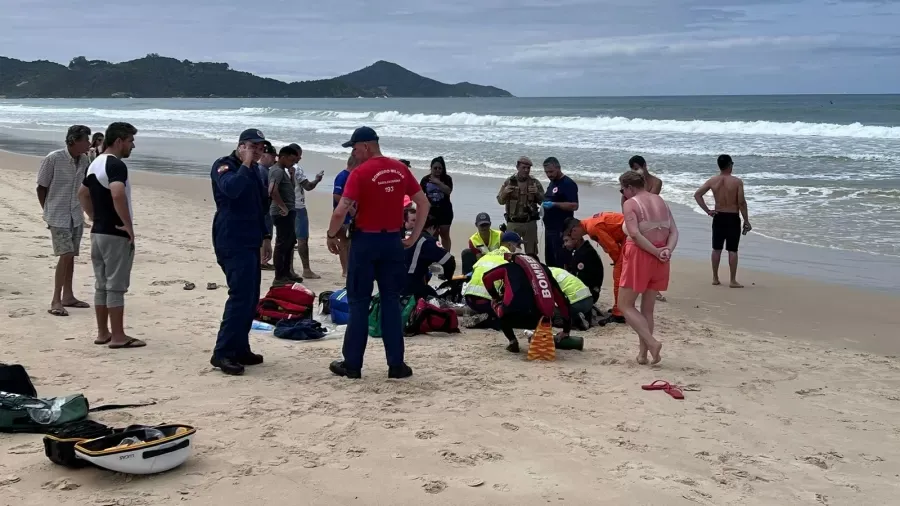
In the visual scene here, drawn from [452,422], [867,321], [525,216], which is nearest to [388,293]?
[452,422]

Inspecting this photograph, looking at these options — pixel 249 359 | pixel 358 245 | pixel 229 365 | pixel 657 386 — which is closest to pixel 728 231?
pixel 657 386

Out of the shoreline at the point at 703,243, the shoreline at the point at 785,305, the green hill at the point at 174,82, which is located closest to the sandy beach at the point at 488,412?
the shoreline at the point at 785,305

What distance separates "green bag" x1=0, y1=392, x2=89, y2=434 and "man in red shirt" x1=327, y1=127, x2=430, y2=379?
187cm

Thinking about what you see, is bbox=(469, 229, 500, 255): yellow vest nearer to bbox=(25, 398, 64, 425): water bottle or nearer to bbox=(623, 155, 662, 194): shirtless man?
bbox=(623, 155, 662, 194): shirtless man

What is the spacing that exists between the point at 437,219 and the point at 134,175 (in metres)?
13.3

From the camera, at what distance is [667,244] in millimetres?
6582

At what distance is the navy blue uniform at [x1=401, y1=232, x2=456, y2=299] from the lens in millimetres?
7688

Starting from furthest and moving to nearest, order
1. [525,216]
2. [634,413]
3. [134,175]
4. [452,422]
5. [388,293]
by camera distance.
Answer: [134,175] → [525,216] → [388,293] → [634,413] → [452,422]

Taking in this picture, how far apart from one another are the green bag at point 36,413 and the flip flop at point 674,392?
12.4 feet

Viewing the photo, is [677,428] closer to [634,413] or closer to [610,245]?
[634,413]

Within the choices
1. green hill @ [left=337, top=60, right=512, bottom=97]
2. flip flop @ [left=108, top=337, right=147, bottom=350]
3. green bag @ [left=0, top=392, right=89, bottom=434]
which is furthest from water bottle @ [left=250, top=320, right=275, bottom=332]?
green hill @ [left=337, top=60, right=512, bottom=97]

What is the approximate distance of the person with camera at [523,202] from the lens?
9531 millimetres

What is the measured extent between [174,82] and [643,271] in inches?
6662

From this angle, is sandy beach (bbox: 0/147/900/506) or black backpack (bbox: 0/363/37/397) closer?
sandy beach (bbox: 0/147/900/506)
